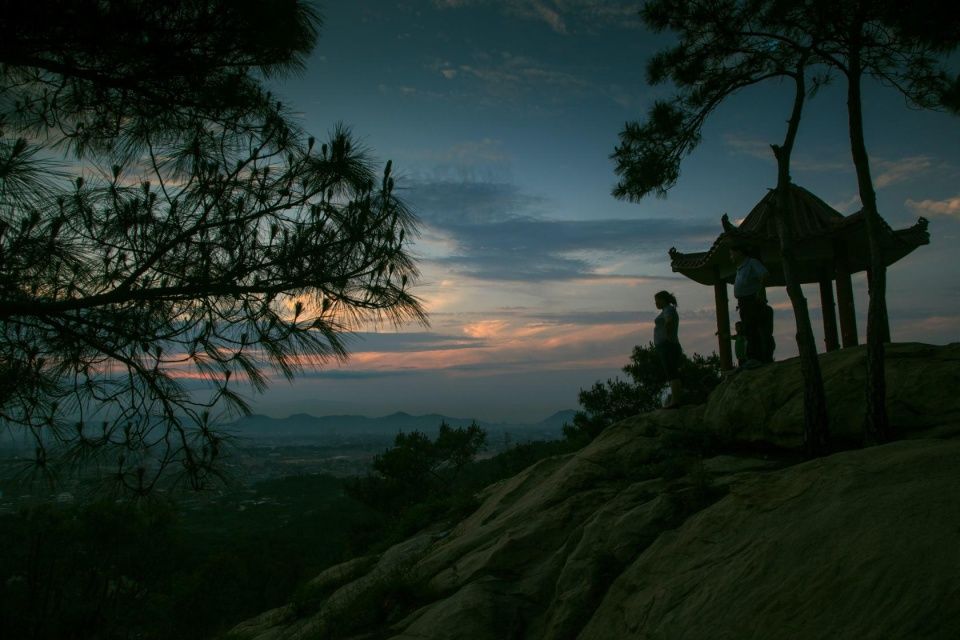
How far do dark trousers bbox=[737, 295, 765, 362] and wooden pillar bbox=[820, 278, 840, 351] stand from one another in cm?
383

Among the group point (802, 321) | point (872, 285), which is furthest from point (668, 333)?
point (872, 285)

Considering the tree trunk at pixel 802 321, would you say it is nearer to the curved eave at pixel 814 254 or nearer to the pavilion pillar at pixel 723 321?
the curved eave at pixel 814 254

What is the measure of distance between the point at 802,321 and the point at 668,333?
7.32 feet

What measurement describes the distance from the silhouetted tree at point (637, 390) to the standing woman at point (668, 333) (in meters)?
9.22

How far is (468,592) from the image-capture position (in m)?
5.07

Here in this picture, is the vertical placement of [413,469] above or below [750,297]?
below

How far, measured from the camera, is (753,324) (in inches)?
345

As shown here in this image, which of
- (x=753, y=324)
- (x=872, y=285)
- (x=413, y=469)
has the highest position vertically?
(x=872, y=285)

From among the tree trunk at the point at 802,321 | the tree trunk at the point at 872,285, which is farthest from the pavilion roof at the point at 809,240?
the tree trunk at the point at 872,285

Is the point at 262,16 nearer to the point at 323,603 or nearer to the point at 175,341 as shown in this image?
the point at 175,341

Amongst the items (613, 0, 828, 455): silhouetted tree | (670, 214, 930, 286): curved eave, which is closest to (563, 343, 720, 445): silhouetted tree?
(670, 214, 930, 286): curved eave

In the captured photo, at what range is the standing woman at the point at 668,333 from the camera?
8.59 metres

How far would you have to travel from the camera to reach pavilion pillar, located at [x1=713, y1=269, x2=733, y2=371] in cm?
1144

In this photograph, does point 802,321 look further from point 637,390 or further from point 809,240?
→ point 637,390
